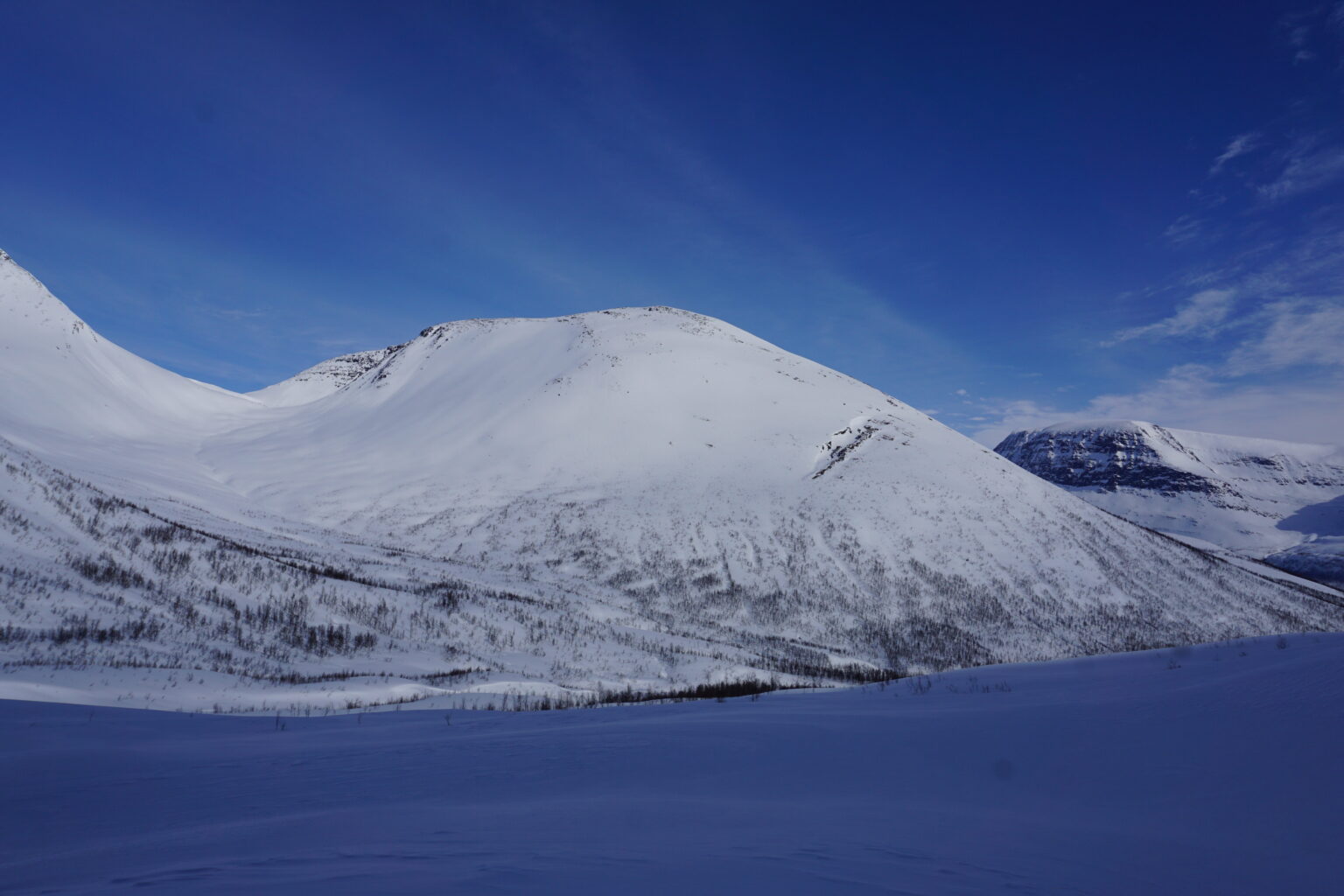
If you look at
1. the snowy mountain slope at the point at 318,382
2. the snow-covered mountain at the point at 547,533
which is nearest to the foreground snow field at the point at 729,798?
the snow-covered mountain at the point at 547,533

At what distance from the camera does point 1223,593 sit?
166 feet

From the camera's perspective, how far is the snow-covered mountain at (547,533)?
22.9 meters

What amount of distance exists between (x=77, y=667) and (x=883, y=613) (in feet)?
130

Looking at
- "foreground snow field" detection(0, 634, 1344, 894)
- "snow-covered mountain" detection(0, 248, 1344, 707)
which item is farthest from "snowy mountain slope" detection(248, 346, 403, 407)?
"foreground snow field" detection(0, 634, 1344, 894)

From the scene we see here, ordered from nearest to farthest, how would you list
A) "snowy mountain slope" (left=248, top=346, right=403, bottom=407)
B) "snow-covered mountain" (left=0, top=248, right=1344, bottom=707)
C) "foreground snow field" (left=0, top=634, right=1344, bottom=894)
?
"foreground snow field" (left=0, top=634, right=1344, bottom=894) → "snow-covered mountain" (left=0, top=248, right=1344, bottom=707) → "snowy mountain slope" (left=248, top=346, right=403, bottom=407)

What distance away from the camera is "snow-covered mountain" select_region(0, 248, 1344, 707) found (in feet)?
A: 75.2

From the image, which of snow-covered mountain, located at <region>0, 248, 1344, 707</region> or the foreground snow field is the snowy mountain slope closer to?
snow-covered mountain, located at <region>0, 248, 1344, 707</region>

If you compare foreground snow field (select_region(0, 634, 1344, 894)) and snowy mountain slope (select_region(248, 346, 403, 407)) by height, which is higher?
snowy mountain slope (select_region(248, 346, 403, 407))

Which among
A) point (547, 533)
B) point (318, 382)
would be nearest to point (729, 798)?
point (547, 533)

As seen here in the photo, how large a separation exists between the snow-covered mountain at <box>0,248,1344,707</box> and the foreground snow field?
9.25 meters

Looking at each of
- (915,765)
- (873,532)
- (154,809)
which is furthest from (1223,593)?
(154,809)

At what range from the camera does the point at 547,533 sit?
5159 centimetres

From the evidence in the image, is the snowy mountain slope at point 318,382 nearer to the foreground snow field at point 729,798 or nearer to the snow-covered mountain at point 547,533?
the snow-covered mountain at point 547,533

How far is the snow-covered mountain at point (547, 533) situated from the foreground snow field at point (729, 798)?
925cm
